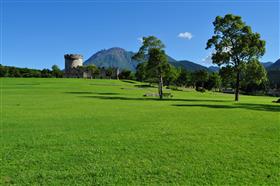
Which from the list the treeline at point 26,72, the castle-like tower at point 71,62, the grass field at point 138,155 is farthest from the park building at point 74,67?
the grass field at point 138,155

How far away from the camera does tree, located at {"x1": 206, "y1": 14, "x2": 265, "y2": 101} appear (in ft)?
110

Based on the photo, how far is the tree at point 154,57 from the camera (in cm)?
3631

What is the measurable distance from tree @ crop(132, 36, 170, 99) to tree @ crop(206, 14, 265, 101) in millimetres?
6237

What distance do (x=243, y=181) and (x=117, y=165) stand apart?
2881 mm

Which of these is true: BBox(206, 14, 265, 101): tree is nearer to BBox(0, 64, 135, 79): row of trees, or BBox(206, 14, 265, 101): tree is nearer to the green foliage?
the green foliage

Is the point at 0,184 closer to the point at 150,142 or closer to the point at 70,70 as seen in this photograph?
the point at 150,142

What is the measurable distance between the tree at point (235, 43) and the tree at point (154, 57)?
6.24 metres

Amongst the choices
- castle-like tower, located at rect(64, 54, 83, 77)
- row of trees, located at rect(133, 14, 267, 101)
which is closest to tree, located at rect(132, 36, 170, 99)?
row of trees, located at rect(133, 14, 267, 101)

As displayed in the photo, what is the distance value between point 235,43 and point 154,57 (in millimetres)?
10368

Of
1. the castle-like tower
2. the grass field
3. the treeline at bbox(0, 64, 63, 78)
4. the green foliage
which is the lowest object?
the grass field

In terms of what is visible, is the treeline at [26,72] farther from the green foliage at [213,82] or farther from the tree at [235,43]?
the tree at [235,43]

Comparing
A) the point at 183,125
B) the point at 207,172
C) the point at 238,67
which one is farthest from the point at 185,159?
the point at 238,67

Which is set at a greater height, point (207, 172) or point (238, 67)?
point (238, 67)

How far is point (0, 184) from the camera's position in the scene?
221 inches
